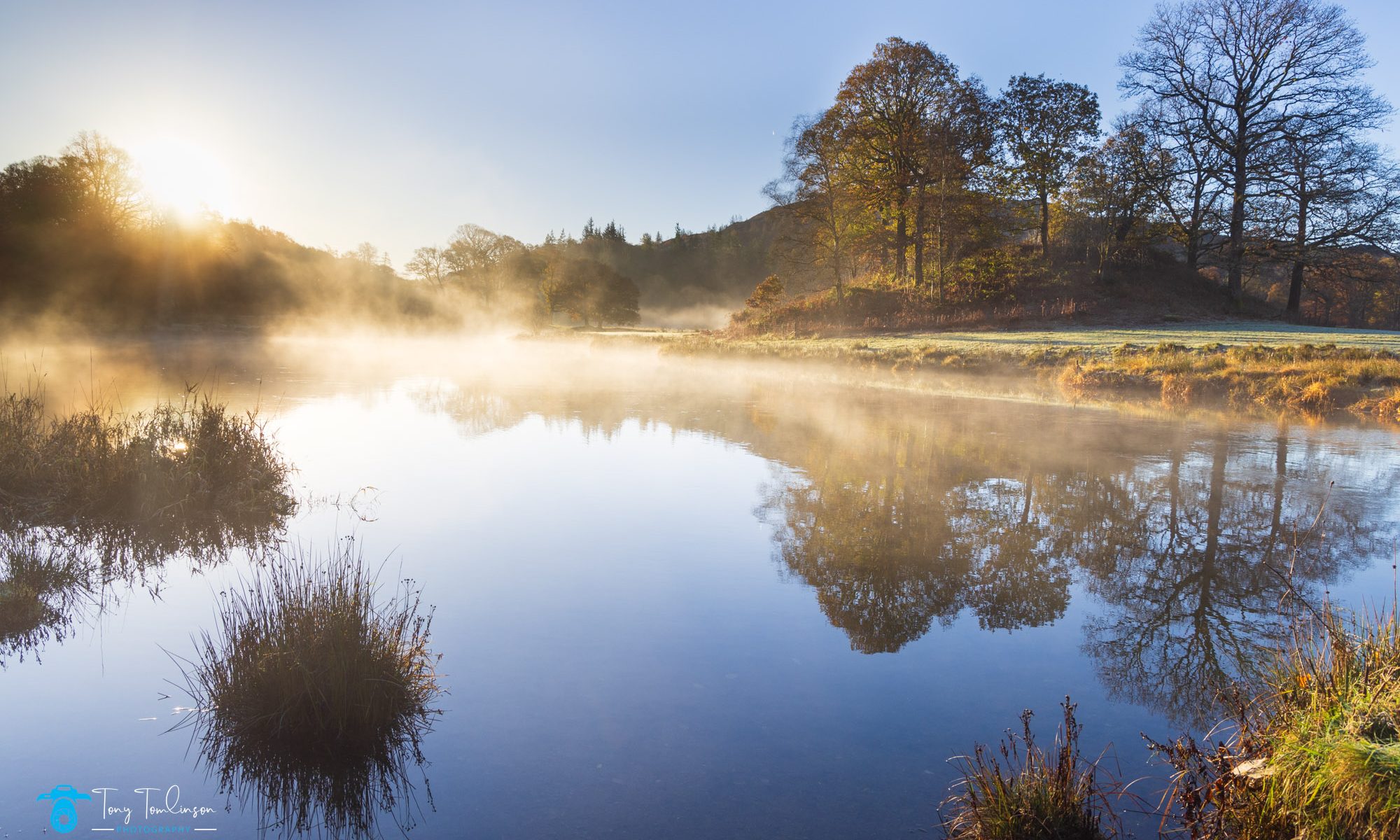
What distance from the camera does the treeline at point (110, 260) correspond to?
1475 inches

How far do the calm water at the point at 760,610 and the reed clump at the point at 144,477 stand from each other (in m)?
0.60

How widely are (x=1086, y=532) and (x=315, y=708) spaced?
6.41m

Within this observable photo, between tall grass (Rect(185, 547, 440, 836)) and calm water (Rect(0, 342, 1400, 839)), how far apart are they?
0.13 meters

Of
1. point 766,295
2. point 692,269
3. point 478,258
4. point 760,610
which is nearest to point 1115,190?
point 766,295

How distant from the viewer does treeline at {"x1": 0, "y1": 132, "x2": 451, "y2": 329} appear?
123ft

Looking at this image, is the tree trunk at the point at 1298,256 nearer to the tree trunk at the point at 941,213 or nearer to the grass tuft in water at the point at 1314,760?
Result: the tree trunk at the point at 941,213

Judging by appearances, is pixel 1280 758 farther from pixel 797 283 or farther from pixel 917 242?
pixel 797 283

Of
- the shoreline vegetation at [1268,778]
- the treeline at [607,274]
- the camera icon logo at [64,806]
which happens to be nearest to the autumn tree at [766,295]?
the treeline at [607,274]

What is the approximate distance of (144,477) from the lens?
295 inches

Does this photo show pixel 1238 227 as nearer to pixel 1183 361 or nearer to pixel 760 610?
pixel 1183 361

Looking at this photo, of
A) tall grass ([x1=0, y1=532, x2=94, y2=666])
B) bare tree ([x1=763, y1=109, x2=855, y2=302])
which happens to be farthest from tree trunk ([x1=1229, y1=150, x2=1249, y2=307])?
tall grass ([x1=0, y1=532, x2=94, y2=666])

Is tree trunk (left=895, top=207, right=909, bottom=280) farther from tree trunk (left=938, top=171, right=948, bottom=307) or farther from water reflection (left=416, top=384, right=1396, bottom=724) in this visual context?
water reflection (left=416, top=384, right=1396, bottom=724)

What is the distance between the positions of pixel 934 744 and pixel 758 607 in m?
1.91

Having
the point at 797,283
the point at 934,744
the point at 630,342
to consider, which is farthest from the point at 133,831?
the point at 797,283
